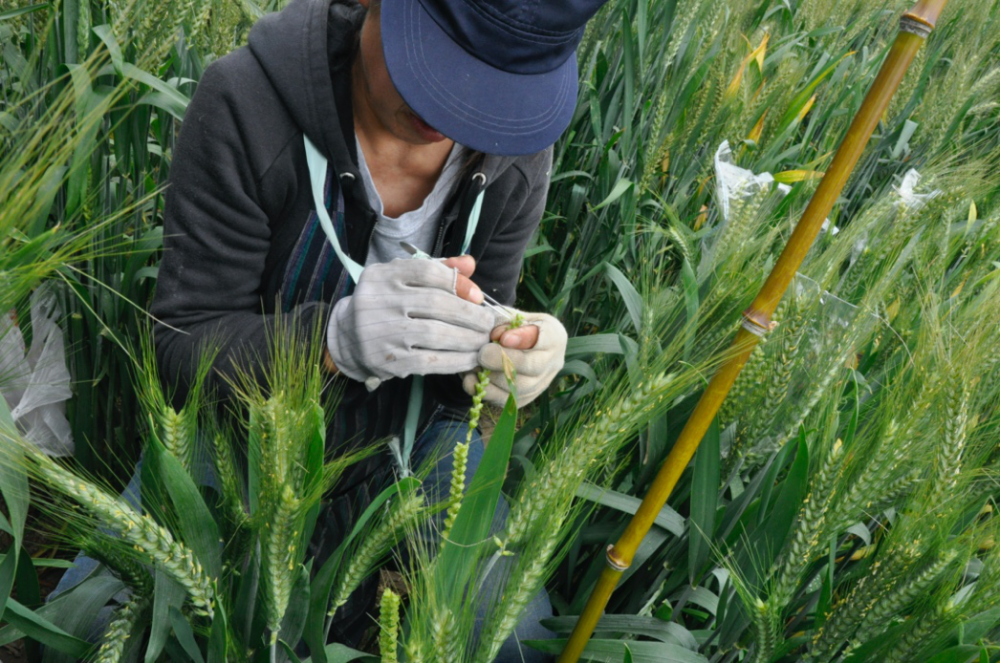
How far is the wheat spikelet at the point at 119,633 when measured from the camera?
0.63m

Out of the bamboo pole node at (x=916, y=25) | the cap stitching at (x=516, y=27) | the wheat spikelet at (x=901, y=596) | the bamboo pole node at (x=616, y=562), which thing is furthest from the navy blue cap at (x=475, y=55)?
the wheat spikelet at (x=901, y=596)

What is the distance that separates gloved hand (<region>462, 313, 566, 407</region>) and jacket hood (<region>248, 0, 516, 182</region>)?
1.04 feet

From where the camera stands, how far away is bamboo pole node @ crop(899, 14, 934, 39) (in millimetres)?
593

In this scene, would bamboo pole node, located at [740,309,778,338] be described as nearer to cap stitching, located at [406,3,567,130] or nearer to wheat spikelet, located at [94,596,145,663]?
cap stitching, located at [406,3,567,130]

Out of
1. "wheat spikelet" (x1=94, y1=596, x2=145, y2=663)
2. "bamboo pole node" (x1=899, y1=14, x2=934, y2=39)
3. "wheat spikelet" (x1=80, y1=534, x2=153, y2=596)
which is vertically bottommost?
"wheat spikelet" (x1=94, y1=596, x2=145, y2=663)

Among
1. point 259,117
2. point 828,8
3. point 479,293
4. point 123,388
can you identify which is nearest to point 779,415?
point 479,293

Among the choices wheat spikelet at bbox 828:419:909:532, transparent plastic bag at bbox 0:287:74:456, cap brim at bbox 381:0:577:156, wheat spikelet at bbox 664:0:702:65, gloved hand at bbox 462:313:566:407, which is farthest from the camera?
wheat spikelet at bbox 664:0:702:65

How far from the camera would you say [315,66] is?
102 centimetres

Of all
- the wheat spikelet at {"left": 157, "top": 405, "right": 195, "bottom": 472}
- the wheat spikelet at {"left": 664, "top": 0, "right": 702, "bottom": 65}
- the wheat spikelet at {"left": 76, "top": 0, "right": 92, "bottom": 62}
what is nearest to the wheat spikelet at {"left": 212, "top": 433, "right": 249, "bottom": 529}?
the wheat spikelet at {"left": 157, "top": 405, "right": 195, "bottom": 472}

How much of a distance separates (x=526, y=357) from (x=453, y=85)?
342 millimetres

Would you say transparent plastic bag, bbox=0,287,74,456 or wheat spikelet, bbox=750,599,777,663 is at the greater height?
wheat spikelet, bbox=750,599,777,663

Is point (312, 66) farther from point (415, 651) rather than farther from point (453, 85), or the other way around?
point (415, 651)

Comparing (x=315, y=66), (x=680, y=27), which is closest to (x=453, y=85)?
(x=315, y=66)

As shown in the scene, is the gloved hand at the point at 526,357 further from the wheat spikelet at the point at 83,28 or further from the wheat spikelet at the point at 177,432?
the wheat spikelet at the point at 83,28
